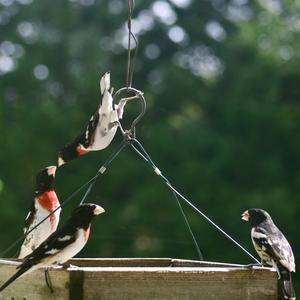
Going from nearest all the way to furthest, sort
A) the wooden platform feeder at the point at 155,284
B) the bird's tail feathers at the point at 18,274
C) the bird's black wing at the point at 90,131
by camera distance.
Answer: the wooden platform feeder at the point at 155,284, the bird's tail feathers at the point at 18,274, the bird's black wing at the point at 90,131

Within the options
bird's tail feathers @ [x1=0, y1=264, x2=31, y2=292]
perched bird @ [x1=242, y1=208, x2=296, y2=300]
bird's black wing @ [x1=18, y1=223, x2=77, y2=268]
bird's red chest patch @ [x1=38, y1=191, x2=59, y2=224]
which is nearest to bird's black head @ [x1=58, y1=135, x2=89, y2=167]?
bird's red chest patch @ [x1=38, y1=191, x2=59, y2=224]

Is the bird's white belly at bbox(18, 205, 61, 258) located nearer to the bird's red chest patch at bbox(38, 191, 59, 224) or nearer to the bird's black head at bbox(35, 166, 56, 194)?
the bird's red chest patch at bbox(38, 191, 59, 224)

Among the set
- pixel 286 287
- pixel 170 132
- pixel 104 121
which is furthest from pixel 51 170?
pixel 170 132

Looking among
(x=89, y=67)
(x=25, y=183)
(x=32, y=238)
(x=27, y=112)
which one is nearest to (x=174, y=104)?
(x=89, y=67)

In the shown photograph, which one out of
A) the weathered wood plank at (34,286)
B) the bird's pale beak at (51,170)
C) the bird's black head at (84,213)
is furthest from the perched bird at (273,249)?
the bird's pale beak at (51,170)

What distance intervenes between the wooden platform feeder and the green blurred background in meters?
9.25

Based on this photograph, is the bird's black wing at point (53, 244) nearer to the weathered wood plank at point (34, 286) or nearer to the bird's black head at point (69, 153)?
the weathered wood plank at point (34, 286)

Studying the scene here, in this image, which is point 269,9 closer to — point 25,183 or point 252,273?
point 25,183

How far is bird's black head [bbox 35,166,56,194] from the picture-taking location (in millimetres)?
4714

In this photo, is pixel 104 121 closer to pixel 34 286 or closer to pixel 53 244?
pixel 53 244

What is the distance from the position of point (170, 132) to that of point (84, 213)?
11334 mm

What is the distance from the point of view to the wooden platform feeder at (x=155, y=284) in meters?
3.26

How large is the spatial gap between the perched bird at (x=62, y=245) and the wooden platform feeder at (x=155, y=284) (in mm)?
56

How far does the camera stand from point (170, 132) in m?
15.2
